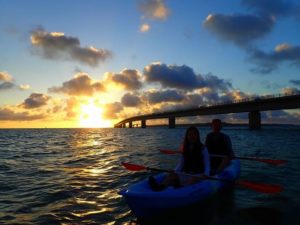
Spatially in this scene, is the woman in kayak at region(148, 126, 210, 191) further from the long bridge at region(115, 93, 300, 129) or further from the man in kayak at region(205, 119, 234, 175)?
the long bridge at region(115, 93, 300, 129)

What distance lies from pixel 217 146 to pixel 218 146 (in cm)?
4

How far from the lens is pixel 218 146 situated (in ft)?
42.4

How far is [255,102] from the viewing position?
249ft

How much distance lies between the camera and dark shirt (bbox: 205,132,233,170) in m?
12.7

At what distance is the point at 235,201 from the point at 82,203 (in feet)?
16.9

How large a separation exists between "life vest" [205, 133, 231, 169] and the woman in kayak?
110 inches

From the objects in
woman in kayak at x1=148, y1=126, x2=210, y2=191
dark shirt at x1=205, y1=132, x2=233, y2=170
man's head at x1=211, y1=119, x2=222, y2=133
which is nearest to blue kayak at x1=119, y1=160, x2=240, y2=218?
woman in kayak at x1=148, y1=126, x2=210, y2=191

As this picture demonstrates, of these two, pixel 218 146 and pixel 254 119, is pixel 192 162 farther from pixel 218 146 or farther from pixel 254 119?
pixel 254 119

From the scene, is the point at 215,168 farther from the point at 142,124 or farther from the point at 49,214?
the point at 142,124

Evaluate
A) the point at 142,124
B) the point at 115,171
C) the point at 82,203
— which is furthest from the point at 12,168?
the point at 142,124

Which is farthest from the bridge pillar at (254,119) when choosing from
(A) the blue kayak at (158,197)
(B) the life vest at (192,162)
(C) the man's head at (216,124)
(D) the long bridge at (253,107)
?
(A) the blue kayak at (158,197)

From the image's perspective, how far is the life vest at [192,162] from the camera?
33.2 ft

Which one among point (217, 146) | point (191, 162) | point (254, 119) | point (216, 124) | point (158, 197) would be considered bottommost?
point (158, 197)

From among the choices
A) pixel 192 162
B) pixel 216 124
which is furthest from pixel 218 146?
pixel 192 162
